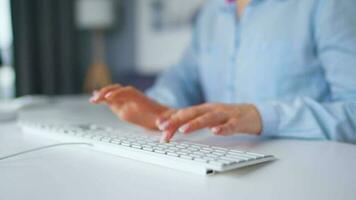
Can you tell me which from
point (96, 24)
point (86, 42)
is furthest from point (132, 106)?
point (86, 42)

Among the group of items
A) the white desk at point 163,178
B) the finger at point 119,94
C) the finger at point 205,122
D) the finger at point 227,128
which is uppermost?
the finger at point 119,94

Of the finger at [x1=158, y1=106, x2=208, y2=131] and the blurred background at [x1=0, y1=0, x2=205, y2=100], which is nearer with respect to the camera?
the finger at [x1=158, y1=106, x2=208, y2=131]

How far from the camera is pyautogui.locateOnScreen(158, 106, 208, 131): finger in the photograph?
2.10 feet

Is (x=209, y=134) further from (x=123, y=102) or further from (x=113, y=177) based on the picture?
(x=113, y=177)

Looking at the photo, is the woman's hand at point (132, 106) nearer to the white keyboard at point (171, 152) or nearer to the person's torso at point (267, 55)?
the white keyboard at point (171, 152)

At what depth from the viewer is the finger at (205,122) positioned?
2.13 feet

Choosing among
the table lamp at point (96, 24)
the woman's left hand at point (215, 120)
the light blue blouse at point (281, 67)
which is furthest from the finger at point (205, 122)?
the table lamp at point (96, 24)

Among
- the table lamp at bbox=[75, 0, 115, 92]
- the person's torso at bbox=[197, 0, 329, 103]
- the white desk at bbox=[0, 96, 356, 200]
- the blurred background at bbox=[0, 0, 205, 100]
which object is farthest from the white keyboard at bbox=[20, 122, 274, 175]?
the table lamp at bbox=[75, 0, 115, 92]

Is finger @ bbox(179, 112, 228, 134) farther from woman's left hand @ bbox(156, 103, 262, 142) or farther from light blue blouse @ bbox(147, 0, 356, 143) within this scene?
light blue blouse @ bbox(147, 0, 356, 143)

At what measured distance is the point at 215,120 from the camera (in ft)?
2.24

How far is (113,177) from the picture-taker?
0.48 metres

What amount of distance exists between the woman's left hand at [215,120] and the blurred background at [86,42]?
6.97 feet

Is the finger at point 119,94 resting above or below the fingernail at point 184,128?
above

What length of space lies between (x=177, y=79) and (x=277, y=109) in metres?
0.52
